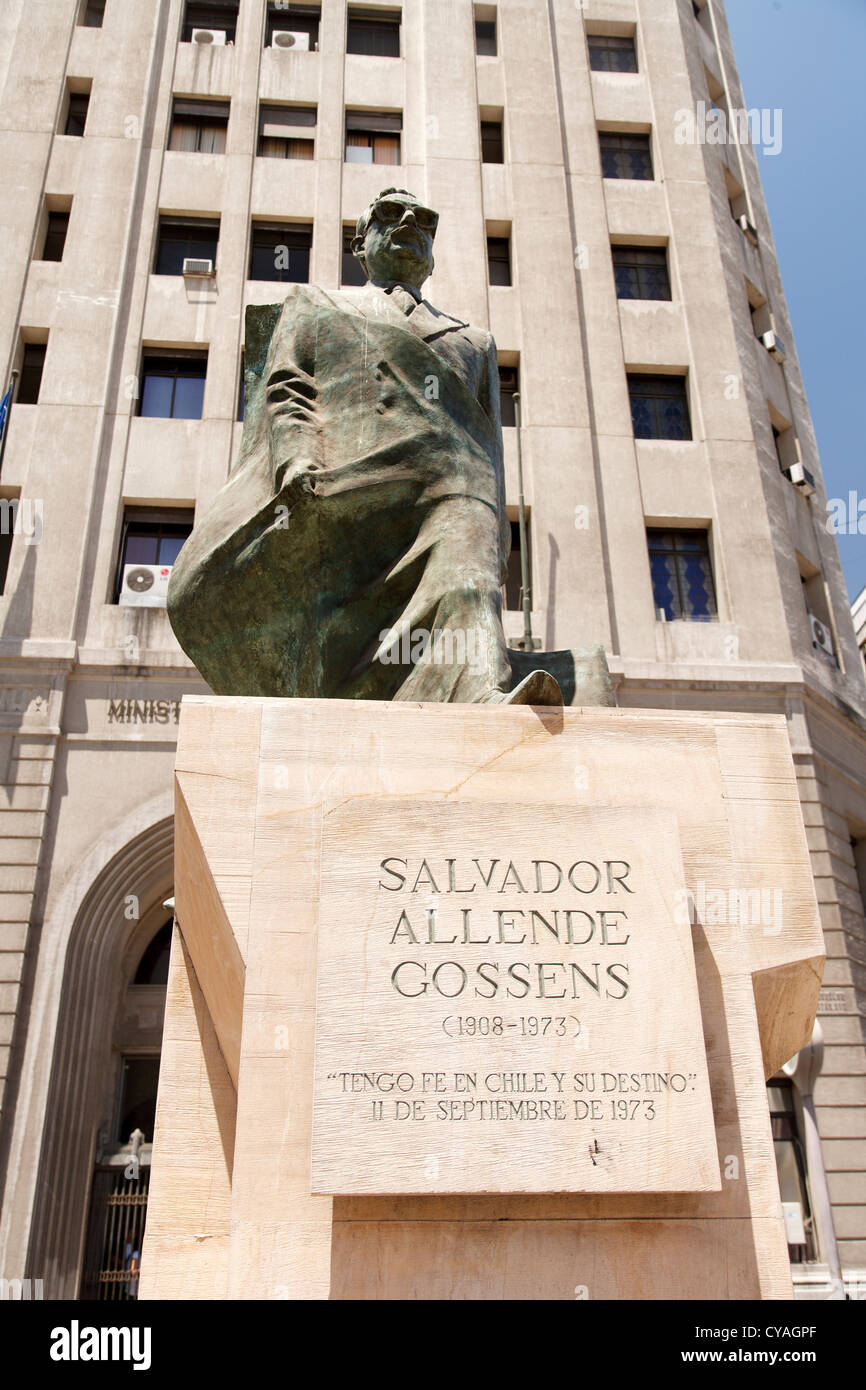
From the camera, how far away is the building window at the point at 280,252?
20953 millimetres

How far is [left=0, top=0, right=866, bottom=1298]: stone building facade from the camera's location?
14828 mm

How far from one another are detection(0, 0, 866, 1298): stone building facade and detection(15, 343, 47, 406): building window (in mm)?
61

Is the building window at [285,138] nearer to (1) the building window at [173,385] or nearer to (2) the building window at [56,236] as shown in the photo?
(2) the building window at [56,236]

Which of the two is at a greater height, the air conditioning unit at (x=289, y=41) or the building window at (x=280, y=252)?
the air conditioning unit at (x=289, y=41)

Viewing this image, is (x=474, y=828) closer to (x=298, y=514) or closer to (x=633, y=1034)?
(x=633, y=1034)

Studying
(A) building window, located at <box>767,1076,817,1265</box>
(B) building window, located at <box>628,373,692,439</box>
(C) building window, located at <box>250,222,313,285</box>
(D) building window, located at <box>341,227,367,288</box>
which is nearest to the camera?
(A) building window, located at <box>767,1076,817,1265</box>

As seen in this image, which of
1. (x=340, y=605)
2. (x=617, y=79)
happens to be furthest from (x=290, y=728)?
(x=617, y=79)

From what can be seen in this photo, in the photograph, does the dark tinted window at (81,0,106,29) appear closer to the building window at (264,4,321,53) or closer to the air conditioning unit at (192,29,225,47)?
the air conditioning unit at (192,29,225,47)

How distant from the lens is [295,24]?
24156 millimetres

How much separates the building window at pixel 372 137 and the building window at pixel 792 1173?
1847 centimetres

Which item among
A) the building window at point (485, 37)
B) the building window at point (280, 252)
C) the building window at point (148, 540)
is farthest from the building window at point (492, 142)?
the building window at point (148, 540)

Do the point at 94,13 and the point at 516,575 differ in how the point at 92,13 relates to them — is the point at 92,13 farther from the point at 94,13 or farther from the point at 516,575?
the point at 516,575

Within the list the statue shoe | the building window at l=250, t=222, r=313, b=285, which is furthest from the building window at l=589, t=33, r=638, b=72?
the statue shoe

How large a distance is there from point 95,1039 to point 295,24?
21.2 metres
